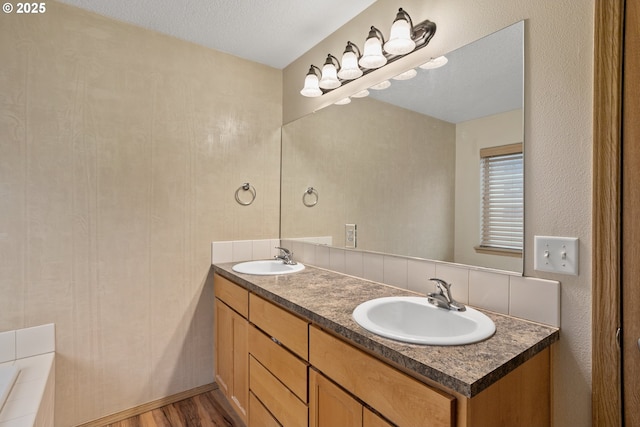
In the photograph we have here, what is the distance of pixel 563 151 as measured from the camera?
40.6 inches

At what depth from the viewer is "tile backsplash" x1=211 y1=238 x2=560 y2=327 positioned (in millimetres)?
1073

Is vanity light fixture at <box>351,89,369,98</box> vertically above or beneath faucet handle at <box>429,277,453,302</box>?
above

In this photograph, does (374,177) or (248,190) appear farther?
(248,190)

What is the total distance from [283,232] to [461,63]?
5.32 feet

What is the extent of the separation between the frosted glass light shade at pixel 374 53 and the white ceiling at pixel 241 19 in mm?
295

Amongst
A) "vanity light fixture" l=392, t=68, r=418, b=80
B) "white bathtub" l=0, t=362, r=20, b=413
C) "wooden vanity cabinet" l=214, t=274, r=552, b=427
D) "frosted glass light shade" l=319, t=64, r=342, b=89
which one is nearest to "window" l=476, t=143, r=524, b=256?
"wooden vanity cabinet" l=214, t=274, r=552, b=427

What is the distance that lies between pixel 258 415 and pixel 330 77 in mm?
1865

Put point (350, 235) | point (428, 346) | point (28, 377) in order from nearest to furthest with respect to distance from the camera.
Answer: point (428, 346) → point (28, 377) → point (350, 235)

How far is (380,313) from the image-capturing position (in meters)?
1.25

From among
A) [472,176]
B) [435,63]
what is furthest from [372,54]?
[472,176]

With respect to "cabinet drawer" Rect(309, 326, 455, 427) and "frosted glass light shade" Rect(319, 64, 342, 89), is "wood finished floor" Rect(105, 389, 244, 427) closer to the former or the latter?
"cabinet drawer" Rect(309, 326, 455, 427)

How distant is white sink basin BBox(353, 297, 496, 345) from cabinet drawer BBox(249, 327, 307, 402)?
34 centimetres

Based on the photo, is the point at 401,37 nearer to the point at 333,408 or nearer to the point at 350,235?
the point at 350,235

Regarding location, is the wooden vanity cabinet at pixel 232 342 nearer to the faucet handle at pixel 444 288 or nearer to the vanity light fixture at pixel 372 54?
the faucet handle at pixel 444 288
